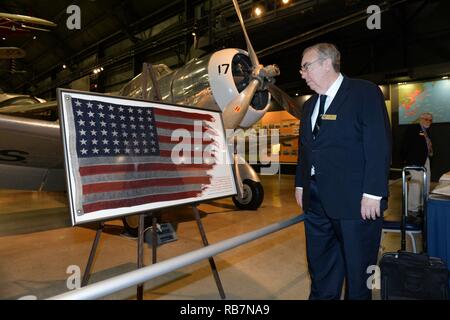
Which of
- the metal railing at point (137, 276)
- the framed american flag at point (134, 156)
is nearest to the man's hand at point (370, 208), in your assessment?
the metal railing at point (137, 276)

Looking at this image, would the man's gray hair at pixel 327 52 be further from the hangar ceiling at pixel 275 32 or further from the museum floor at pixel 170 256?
the hangar ceiling at pixel 275 32

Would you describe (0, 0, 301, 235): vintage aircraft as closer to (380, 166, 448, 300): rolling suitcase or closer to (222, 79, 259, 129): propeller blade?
(222, 79, 259, 129): propeller blade

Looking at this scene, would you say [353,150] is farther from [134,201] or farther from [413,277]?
[134,201]

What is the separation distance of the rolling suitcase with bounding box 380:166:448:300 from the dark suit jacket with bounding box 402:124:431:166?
3589 millimetres

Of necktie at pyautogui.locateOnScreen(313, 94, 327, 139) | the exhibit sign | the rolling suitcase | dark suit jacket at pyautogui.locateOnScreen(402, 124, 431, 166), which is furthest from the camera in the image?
the exhibit sign

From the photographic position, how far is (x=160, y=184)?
166 centimetres

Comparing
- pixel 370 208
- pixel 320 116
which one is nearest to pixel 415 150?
pixel 320 116

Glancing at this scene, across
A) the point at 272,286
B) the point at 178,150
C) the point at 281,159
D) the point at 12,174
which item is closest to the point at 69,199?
the point at 178,150

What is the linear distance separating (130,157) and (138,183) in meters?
0.14

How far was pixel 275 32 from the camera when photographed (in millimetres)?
9602

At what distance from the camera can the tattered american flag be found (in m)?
1.37

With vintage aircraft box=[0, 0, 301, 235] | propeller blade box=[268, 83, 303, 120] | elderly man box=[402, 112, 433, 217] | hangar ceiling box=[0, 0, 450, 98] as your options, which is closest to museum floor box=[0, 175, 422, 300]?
elderly man box=[402, 112, 433, 217]

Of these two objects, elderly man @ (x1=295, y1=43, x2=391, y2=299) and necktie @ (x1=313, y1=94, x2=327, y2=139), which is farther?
necktie @ (x1=313, y1=94, x2=327, y2=139)

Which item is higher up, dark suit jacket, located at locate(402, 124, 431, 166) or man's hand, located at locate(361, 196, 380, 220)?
dark suit jacket, located at locate(402, 124, 431, 166)
